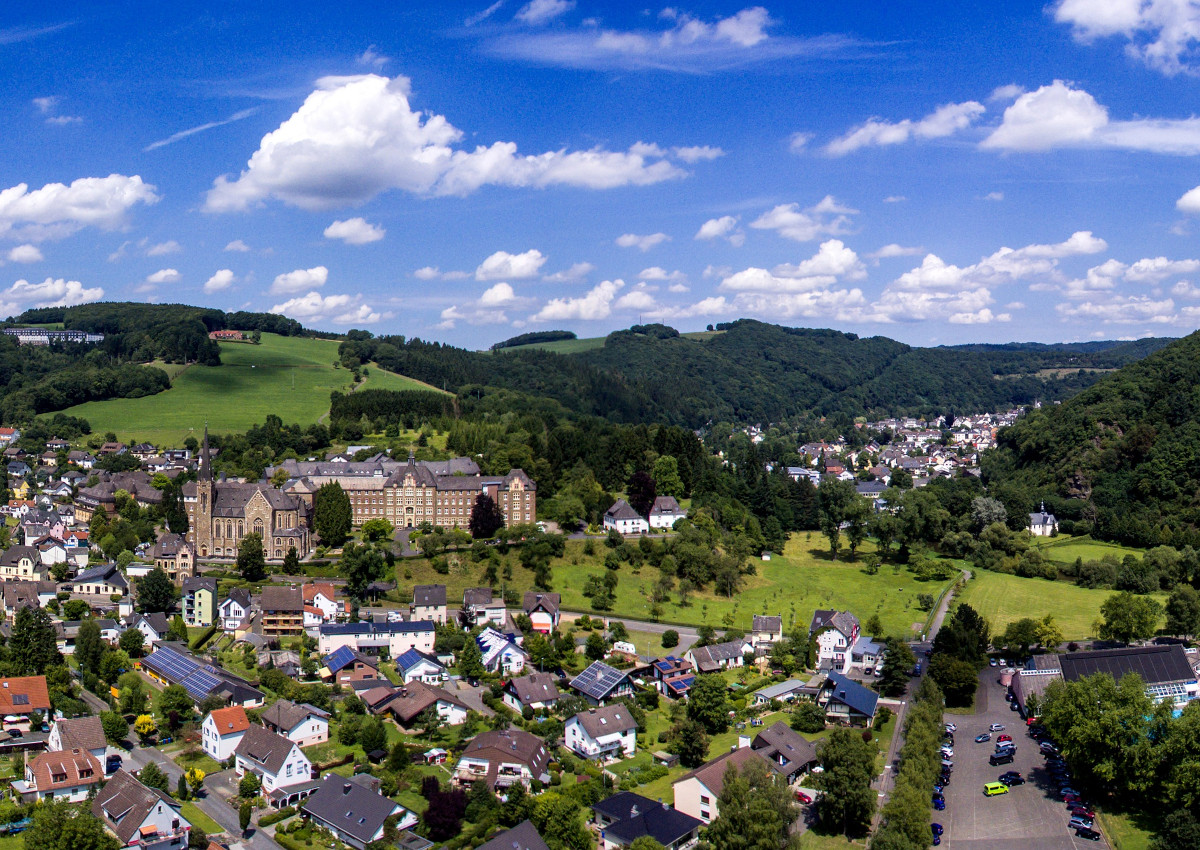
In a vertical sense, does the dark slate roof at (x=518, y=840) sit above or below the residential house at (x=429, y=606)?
below

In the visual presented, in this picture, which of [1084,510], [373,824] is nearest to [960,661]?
[373,824]

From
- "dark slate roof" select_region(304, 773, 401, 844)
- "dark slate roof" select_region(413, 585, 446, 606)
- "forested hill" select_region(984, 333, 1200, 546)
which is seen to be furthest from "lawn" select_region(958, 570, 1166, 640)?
"dark slate roof" select_region(304, 773, 401, 844)

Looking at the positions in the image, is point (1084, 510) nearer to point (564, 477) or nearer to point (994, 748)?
point (564, 477)

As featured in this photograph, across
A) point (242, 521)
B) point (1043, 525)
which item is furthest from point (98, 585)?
point (1043, 525)

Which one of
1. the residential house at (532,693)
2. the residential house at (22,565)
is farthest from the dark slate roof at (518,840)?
the residential house at (22,565)

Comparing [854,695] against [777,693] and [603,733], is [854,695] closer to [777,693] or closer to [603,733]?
[777,693]

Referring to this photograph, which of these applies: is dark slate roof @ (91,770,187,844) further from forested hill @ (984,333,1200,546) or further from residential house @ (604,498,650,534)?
forested hill @ (984,333,1200,546)

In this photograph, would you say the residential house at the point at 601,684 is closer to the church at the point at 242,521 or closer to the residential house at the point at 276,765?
the residential house at the point at 276,765
